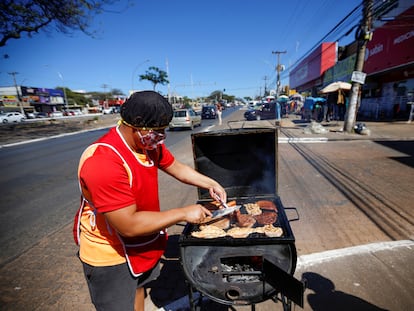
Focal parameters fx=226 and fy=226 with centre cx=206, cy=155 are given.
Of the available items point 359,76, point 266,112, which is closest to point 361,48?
point 359,76

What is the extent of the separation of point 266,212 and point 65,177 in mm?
6785

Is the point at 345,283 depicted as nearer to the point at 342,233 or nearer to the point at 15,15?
the point at 342,233

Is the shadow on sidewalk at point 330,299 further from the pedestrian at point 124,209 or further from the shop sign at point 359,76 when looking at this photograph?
the shop sign at point 359,76

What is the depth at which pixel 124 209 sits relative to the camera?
1263mm

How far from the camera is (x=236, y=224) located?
2270 millimetres

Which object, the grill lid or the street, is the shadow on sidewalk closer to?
the street

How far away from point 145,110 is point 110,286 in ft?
4.06

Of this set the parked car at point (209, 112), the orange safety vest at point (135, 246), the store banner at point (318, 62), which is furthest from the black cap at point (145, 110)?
the parked car at point (209, 112)

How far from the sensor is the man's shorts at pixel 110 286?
5.08 ft

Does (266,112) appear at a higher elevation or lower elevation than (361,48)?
lower

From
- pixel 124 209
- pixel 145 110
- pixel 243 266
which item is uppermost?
pixel 145 110

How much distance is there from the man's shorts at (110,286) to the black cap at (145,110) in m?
1.01

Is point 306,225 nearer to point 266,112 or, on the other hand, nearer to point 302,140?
point 302,140

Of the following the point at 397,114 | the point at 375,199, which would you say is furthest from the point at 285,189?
the point at 397,114
